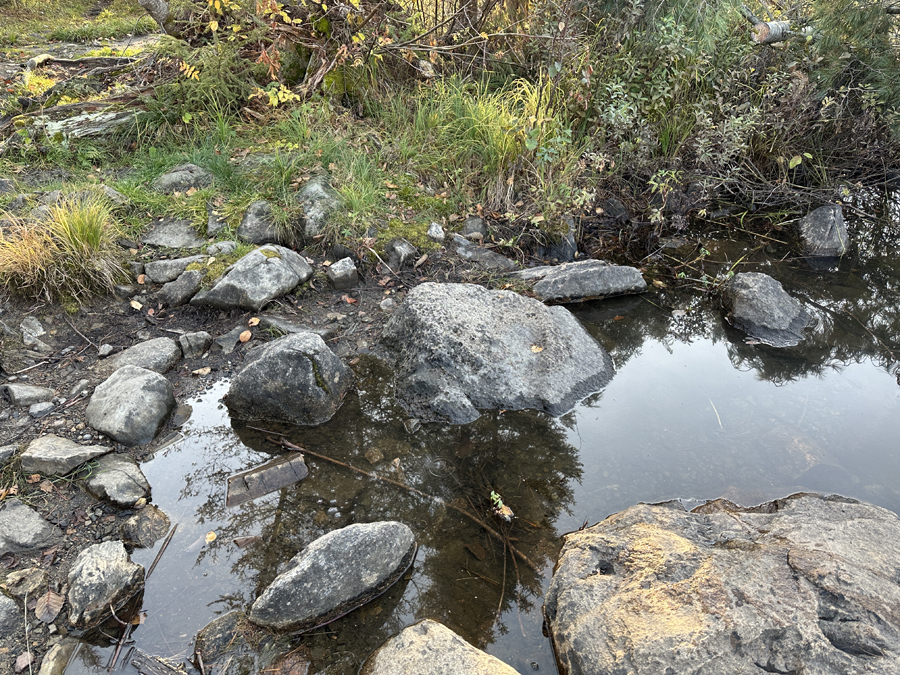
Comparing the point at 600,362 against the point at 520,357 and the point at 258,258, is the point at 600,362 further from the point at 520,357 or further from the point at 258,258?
the point at 258,258

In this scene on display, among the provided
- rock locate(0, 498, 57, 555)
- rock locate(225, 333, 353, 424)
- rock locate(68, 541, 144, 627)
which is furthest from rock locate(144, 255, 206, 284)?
rock locate(68, 541, 144, 627)

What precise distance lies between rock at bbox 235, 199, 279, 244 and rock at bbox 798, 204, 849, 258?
5.38 m

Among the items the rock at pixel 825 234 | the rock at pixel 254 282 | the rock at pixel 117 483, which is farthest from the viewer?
the rock at pixel 825 234

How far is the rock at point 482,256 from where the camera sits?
4.86m

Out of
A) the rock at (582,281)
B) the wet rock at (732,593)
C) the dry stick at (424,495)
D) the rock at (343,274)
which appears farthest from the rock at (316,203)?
the wet rock at (732,593)

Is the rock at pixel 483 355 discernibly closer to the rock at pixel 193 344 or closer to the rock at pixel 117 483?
the rock at pixel 193 344

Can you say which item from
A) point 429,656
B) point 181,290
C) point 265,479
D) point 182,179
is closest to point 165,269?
point 181,290

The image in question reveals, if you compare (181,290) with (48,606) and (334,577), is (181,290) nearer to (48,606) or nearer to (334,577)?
(48,606)

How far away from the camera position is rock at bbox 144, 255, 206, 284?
4355 millimetres

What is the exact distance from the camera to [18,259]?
3.87 metres

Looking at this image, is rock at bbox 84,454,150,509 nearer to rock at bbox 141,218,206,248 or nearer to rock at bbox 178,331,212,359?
rock at bbox 178,331,212,359

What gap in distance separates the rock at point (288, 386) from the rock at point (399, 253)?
1448mm

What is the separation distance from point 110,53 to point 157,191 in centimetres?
378

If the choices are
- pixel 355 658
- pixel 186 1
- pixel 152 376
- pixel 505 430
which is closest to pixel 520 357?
pixel 505 430
